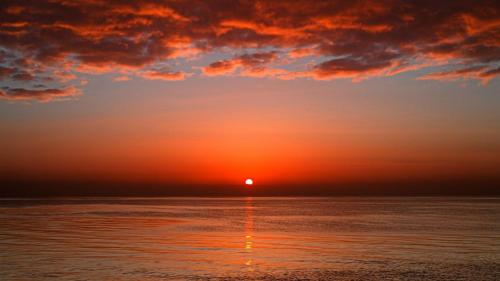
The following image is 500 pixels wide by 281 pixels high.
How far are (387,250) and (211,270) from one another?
13.8 meters

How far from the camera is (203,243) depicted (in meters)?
37.8

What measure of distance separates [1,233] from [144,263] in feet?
73.9

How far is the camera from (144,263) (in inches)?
1101

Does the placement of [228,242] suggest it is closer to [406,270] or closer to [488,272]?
[406,270]

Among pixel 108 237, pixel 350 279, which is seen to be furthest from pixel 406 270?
pixel 108 237

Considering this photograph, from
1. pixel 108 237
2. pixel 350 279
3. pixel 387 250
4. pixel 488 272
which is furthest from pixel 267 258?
pixel 108 237

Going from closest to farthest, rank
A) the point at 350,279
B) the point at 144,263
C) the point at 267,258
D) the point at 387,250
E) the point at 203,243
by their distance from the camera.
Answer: the point at 350,279 → the point at 144,263 → the point at 267,258 → the point at 387,250 → the point at 203,243

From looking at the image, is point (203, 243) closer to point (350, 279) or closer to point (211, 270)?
point (211, 270)

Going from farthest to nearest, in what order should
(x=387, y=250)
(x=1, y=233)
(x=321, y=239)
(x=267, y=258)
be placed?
(x=1, y=233) < (x=321, y=239) < (x=387, y=250) < (x=267, y=258)

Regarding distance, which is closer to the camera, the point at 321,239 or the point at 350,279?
the point at 350,279

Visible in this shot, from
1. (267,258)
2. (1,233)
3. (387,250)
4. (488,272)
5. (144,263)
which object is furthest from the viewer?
(1,233)

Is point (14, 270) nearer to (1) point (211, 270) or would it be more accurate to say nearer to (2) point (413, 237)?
(1) point (211, 270)

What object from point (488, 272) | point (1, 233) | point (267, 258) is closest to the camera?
point (488, 272)

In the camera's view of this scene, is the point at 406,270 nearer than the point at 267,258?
Yes
